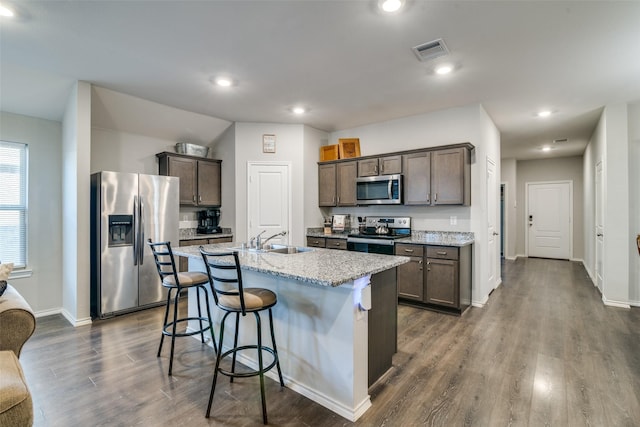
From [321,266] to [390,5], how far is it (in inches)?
71.9

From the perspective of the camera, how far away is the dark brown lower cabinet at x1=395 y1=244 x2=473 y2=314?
12.1ft

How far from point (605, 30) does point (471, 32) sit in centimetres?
103

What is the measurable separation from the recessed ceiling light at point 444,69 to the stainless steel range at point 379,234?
2.06 metres

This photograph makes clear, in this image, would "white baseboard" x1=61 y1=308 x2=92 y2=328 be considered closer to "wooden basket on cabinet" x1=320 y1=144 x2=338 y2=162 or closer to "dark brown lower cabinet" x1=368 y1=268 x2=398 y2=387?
"dark brown lower cabinet" x1=368 y1=268 x2=398 y2=387

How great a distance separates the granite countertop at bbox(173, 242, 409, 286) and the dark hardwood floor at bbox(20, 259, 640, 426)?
2.91 ft

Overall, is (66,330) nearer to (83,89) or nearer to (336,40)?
(83,89)

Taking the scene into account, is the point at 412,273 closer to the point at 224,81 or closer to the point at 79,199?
the point at 224,81

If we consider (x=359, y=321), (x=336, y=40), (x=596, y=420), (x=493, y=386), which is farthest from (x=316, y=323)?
(x=336, y=40)

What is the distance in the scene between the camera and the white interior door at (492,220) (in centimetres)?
449

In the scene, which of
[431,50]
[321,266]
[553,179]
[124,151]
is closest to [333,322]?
[321,266]

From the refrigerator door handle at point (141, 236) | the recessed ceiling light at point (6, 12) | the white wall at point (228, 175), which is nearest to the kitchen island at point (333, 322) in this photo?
the refrigerator door handle at point (141, 236)

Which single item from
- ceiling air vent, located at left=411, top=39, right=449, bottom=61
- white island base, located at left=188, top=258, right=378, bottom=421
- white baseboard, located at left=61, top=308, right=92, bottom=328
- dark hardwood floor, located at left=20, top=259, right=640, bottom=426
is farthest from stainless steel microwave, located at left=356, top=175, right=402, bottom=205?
white baseboard, located at left=61, top=308, right=92, bottom=328

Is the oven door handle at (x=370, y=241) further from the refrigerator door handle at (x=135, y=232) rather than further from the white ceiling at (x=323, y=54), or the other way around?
the refrigerator door handle at (x=135, y=232)

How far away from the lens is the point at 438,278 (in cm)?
381
